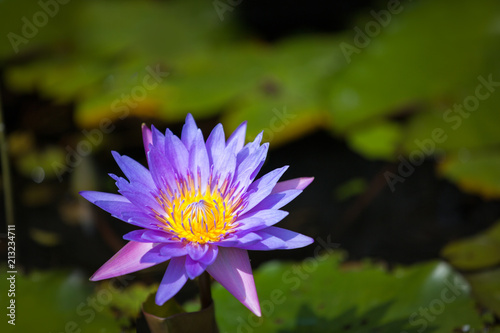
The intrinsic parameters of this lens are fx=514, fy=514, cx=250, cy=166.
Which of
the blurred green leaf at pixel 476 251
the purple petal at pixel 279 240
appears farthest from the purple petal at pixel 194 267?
the blurred green leaf at pixel 476 251

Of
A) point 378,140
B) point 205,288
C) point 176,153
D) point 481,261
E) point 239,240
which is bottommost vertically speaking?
point 481,261

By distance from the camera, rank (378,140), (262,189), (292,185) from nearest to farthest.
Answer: (262,189), (292,185), (378,140)

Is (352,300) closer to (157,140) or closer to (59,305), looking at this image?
(157,140)

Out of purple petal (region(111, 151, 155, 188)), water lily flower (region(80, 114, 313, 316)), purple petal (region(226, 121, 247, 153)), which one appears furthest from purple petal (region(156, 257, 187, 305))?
purple petal (region(226, 121, 247, 153))

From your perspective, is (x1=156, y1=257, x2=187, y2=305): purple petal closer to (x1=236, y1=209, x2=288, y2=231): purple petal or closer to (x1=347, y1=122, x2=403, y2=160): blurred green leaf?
(x1=236, y1=209, x2=288, y2=231): purple petal

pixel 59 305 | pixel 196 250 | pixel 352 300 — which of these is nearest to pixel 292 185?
pixel 196 250

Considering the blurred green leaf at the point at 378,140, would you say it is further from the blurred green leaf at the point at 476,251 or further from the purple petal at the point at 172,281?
the purple petal at the point at 172,281
